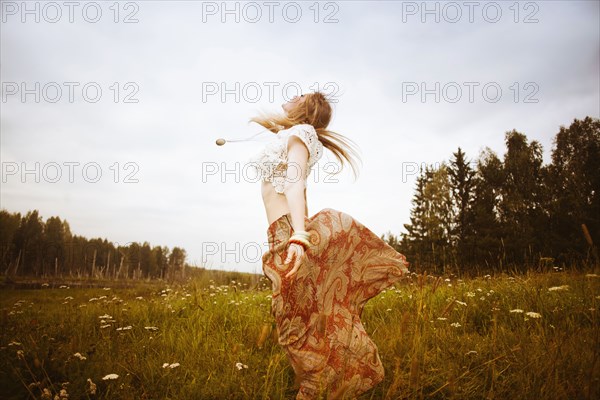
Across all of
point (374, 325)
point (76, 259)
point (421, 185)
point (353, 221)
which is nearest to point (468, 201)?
point (421, 185)

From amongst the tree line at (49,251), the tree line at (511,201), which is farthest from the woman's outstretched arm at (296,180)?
the tree line at (49,251)

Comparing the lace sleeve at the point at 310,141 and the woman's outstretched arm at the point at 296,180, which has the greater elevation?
the lace sleeve at the point at 310,141

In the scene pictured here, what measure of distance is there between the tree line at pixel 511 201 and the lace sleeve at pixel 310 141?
2554cm

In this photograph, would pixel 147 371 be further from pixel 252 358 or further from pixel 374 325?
pixel 374 325

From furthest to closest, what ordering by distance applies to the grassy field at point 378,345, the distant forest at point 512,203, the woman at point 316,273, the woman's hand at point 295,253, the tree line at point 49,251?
the tree line at point 49,251, the distant forest at point 512,203, the grassy field at point 378,345, the woman at point 316,273, the woman's hand at point 295,253

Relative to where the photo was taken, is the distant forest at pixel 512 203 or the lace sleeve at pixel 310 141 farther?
the distant forest at pixel 512 203

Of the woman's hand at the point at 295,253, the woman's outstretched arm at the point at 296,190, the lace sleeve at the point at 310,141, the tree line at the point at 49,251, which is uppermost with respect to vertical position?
the lace sleeve at the point at 310,141

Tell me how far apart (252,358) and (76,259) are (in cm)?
9100

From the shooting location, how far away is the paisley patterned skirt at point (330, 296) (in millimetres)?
1964

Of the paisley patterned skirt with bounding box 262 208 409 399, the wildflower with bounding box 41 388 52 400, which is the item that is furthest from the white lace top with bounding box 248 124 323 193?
the wildflower with bounding box 41 388 52 400

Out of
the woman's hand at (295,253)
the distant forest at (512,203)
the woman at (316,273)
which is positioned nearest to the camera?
the woman's hand at (295,253)

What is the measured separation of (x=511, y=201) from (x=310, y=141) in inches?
1434

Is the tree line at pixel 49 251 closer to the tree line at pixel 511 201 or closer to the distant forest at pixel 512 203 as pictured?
the distant forest at pixel 512 203

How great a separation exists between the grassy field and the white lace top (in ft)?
3.43
